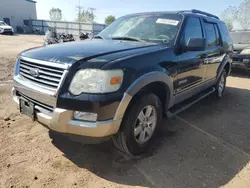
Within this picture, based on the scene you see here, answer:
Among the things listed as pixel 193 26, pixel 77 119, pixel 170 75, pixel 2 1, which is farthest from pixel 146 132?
pixel 2 1

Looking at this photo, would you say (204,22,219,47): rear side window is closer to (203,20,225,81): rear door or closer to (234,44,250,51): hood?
(203,20,225,81): rear door

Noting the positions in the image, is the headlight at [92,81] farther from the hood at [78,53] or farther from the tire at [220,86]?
the tire at [220,86]

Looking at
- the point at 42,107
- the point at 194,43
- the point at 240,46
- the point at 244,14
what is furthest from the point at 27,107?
the point at 244,14

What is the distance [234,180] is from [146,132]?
3.88 feet

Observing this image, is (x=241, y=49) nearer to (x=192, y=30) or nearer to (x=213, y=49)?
(x=213, y=49)

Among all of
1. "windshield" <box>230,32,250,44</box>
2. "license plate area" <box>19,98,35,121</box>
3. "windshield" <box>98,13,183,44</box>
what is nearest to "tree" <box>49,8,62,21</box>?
"windshield" <box>230,32,250,44</box>

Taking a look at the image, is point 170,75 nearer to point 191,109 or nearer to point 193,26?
point 193,26

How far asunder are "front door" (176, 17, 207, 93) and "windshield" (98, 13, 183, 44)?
0.20 meters

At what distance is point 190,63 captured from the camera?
3688mm

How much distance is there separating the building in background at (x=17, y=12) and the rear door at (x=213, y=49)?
4706 cm

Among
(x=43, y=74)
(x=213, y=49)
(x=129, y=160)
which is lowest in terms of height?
(x=129, y=160)

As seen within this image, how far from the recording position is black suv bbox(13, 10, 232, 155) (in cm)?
236

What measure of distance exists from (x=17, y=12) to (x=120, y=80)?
53792mm

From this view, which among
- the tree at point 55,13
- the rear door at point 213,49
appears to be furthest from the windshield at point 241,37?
the tree at point 55,13
